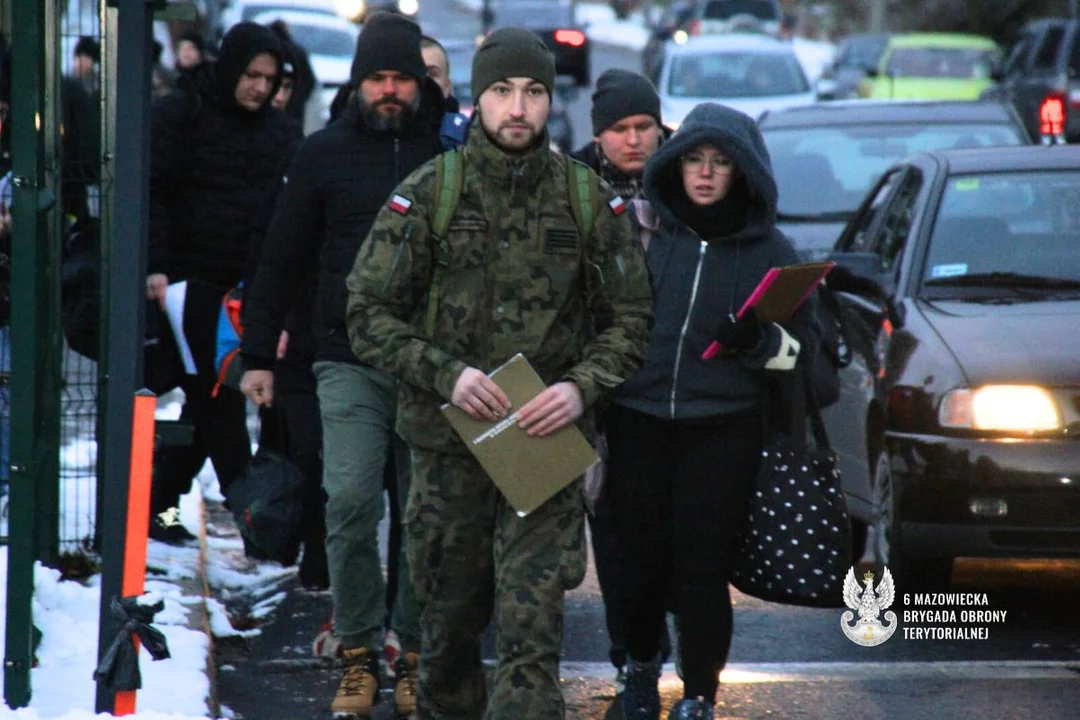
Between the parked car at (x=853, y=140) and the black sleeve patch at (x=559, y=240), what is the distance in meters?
6.65

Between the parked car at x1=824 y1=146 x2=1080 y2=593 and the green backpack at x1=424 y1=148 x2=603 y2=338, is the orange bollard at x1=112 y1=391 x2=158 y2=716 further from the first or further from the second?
the parked car at x1=824 y1=146 x2=1080 y2=593

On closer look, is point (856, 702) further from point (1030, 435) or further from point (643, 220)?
point (643, 220)

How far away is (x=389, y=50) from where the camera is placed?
593 cm

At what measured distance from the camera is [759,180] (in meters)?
5.44

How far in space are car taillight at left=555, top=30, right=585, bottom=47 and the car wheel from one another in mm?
31961

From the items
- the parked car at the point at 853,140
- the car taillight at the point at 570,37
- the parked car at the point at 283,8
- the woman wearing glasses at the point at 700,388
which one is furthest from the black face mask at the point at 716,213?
the car taillight at the point at 570,37

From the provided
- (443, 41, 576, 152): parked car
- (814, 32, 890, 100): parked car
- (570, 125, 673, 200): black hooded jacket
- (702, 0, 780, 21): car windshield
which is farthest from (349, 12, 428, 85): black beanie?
(702, 0, 780, 21): car windshield

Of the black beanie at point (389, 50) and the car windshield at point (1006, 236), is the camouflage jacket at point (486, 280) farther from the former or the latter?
the car windshield at point (1006, 236)

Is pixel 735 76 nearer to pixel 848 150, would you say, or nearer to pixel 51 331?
pixel 848 150

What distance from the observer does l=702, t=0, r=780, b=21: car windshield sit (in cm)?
4897

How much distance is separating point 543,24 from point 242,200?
116 ft

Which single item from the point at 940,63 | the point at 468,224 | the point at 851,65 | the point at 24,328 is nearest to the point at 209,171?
the point at 24,328

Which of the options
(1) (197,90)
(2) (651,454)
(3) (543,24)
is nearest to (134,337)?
(2) (651,454)

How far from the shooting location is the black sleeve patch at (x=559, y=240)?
487cm
